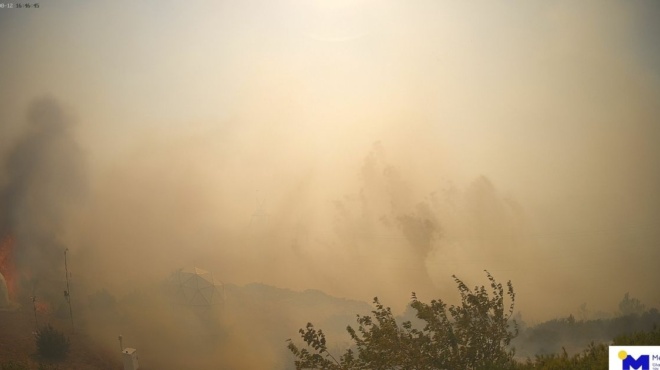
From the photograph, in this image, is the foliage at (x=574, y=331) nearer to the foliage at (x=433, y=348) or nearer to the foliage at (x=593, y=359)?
the foliage at (x=593, y=359)

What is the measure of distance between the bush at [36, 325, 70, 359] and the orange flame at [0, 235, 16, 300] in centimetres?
319

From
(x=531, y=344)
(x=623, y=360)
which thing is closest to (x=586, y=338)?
(x=531, y=344)

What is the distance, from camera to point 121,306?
1284 centimetres

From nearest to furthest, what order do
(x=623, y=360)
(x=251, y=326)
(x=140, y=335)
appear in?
1. (x=623, y=360)
2. (x=140, y=335)
3. (x=251, y=326)

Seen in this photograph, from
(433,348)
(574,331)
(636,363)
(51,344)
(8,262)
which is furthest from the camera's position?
(574,331)

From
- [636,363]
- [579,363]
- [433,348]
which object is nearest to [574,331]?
[636,363]

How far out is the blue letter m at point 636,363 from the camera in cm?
677

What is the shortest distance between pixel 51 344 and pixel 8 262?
13.7ft

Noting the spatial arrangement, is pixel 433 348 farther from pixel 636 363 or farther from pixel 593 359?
pixel 636 363

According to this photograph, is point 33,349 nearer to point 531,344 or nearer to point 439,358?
point 439,358

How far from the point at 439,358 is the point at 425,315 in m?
0.81

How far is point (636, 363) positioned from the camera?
6.89 metres

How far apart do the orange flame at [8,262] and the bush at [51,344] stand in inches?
126

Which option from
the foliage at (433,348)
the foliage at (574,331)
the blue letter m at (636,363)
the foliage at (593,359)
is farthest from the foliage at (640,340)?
the foliage at (574,331)
